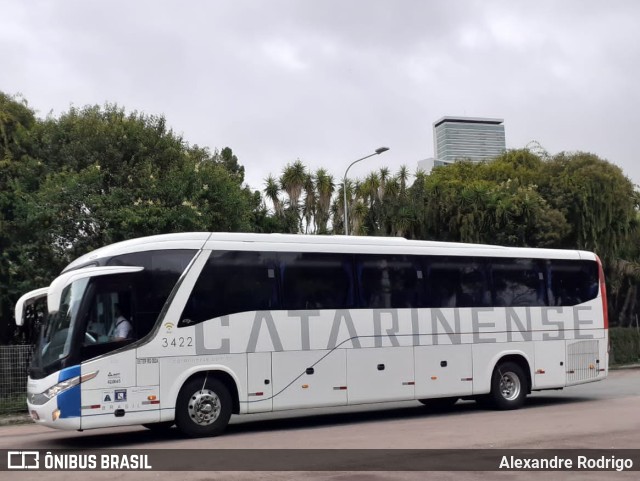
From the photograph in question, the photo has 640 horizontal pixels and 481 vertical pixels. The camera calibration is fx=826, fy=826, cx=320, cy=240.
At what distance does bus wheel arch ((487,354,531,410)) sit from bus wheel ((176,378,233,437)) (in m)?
6.34

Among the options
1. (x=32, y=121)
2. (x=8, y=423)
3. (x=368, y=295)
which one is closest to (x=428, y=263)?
(x=368, y=295)

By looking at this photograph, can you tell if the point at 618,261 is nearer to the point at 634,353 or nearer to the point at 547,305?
the point at 634,353

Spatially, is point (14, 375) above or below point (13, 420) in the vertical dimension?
above

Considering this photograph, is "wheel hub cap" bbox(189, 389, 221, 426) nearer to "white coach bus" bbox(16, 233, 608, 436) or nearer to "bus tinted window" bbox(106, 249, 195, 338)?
"white coach bus" bbox(16, 233, 608, 436)

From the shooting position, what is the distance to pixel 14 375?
2130 centimetres

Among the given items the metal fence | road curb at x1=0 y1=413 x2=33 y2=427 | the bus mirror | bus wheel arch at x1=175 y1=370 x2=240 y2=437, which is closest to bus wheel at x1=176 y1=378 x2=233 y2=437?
bus wheel arch at x1=175 y1=370 x2=240 y2=437

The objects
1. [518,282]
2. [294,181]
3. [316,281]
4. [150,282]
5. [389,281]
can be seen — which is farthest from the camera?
[294,181]

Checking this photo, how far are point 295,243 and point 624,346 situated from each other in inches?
1026

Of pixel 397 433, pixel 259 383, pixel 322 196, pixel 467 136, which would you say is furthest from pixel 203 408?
pixel 467 136

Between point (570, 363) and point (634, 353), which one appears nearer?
point (570, 363)

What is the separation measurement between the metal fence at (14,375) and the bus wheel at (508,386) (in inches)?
459

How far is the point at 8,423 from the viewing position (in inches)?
776

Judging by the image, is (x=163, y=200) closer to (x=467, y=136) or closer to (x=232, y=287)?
(x=232, y=287)

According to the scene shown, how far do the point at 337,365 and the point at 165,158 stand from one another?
43.7 ft
